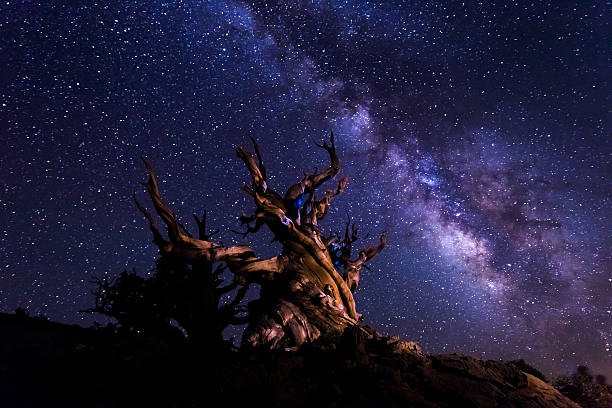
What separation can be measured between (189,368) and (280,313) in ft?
11.3

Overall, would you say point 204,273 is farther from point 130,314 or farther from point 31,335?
point 31,335

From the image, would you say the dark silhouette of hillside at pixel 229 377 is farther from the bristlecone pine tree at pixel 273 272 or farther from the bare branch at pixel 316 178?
the bare branch at pixel 316 178

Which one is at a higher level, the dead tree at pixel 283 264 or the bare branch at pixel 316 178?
the bare branch at pixel 316 178

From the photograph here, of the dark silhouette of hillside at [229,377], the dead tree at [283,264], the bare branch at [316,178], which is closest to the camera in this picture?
the dark silhouette of hillside at [229,377]

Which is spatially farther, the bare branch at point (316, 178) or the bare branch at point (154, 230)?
the bare branch at point (316, 178)

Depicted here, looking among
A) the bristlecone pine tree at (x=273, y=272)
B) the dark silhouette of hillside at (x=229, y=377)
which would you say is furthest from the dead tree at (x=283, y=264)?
the dark silhouette of hillside at (x=229, y=377)

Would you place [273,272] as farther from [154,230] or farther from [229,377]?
[229,377]

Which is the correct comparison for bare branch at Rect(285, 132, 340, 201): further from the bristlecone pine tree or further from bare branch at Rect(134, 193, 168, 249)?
bare branch at Rect(134, 193, 168, 249)

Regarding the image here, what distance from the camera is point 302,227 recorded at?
1259 cm

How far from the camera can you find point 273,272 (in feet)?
36.6

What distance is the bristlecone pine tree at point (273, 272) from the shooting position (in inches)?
375

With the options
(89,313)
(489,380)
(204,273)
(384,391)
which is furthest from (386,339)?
(89,313)

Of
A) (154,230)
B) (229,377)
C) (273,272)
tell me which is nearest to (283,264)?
(273,272)

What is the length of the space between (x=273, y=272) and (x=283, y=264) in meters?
0.43
